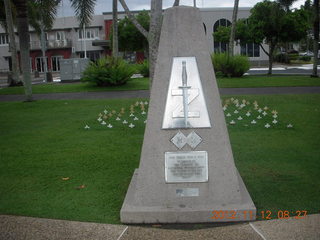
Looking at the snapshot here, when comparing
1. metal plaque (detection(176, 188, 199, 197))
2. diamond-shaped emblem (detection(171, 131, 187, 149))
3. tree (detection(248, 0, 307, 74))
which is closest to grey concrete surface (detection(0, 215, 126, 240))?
metal plaque (detection(176, 188, 199, 197))

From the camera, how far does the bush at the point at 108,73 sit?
65.4 ft

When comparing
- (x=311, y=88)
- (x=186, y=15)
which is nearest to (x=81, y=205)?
(x=186, y=15)

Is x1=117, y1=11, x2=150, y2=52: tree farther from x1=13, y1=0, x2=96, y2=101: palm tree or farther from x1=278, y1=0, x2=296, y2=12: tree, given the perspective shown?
x1=13, y1=0, x2=96, y2=101: palm tree

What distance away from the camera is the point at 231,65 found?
23.5m

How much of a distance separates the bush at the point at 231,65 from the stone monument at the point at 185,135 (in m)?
19.3

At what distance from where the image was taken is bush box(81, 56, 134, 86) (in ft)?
65.4

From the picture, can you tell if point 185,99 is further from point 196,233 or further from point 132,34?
point 132,34

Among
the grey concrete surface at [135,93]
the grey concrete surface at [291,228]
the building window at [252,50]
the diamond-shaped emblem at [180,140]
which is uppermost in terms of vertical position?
the building window at [252,50]

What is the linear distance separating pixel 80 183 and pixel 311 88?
43.9 feet

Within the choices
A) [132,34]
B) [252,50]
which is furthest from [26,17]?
[252,50]

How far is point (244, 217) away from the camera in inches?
171

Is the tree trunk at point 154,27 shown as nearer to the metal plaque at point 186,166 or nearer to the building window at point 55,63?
the metal plaque at point 186,166

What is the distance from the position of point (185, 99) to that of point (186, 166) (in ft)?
2.33

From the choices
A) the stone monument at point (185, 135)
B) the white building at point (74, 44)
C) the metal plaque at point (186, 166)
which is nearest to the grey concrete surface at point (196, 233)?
the stone monument at point (185, 135)
